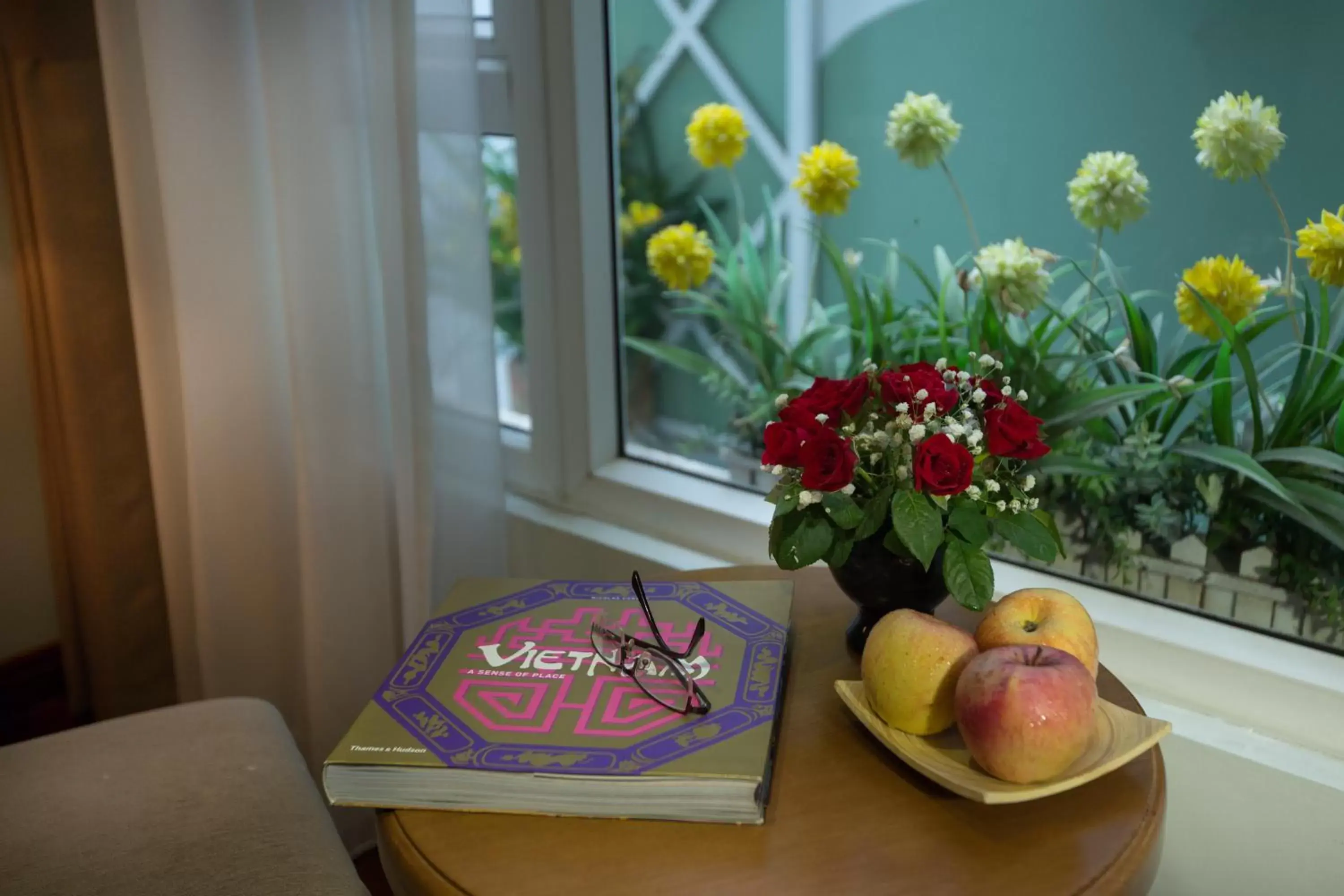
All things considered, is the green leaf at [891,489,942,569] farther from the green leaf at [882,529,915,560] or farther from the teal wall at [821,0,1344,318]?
the teal wall at [821,0,1344,318]

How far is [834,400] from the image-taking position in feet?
2.95

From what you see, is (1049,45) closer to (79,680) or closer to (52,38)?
(52,38)

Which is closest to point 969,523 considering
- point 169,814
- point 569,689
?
point 569,689

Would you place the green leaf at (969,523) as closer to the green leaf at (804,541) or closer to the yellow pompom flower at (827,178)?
the green leaf at (804,541)

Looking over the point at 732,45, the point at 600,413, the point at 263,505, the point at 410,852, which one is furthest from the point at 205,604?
the point at 732,45

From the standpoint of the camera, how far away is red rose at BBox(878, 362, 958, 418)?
89 cm

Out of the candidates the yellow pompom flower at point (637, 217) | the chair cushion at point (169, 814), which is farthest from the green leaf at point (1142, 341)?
the chair cushion at point (169, 814)

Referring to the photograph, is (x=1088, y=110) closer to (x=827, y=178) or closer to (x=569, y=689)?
(x=827, y=178)

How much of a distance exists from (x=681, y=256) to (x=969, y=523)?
34.3 inches

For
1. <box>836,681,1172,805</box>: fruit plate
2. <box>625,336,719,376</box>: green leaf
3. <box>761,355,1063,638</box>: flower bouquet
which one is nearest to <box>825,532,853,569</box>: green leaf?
<box>761,355,1063,638</box>: flower bouquet

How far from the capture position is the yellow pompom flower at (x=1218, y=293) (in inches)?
47.5

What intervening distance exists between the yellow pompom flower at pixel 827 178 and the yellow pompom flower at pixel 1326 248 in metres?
0.57

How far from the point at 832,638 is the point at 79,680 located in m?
1.25

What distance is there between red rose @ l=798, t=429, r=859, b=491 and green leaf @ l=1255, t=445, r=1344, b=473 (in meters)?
0.55
